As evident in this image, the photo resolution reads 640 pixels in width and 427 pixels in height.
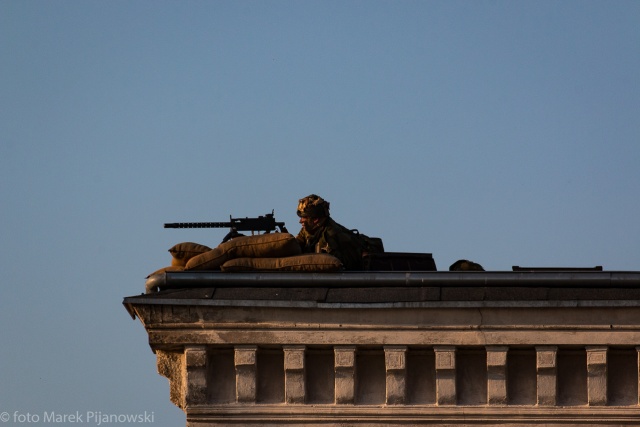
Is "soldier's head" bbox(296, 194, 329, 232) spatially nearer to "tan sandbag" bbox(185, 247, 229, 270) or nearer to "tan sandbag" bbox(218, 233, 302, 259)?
"tan sandbag" bbox(218, 233, 302, 259)

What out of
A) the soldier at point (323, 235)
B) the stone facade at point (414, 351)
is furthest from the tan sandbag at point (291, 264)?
the soldier at point (323, 235)

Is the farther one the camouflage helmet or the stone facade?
the camouflage helmet

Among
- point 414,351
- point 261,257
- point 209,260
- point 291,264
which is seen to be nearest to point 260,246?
point 261,257

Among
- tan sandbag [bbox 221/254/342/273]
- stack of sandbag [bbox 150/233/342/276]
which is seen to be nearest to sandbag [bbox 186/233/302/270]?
stack of sandbag [bbox 150/233/342/276]

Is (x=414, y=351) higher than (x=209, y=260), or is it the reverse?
(x=209, y=260)

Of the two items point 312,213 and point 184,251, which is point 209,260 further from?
point 312,213

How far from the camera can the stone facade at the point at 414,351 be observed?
22.5 meters

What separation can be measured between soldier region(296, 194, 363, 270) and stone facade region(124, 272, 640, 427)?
1338 millimetres

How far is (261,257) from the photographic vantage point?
930 inches

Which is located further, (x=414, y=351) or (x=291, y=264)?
(x=291, y=264)

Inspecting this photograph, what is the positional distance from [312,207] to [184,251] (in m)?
1.79

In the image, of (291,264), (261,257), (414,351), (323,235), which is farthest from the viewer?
(323,235)

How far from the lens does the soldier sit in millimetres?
24188

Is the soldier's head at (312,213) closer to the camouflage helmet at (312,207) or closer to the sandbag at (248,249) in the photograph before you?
the camouflage helmet at (312,207)
